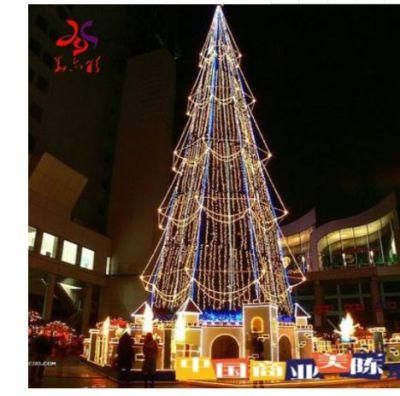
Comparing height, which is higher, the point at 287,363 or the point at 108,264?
the point at 108,264

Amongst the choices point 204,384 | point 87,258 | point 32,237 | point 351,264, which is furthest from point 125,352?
point 351,264

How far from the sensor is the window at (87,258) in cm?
2219

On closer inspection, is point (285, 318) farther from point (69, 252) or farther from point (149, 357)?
point (69, 252)

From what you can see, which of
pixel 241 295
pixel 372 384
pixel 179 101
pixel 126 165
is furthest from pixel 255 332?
pixel 126 165

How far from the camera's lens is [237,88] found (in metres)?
12.2

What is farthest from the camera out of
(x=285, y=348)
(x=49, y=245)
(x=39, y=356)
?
(x=49, y=245)

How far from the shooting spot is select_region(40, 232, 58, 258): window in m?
19.4

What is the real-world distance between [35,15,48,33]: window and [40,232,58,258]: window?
10.6 m

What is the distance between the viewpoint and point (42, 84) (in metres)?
22.2

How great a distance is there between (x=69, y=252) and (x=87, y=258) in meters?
1.30

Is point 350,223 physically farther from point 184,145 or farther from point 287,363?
point 287,363

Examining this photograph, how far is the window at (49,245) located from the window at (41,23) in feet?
34.8

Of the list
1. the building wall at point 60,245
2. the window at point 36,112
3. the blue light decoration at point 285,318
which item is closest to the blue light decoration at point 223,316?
Answer: the blue light decoration at point 285,318
